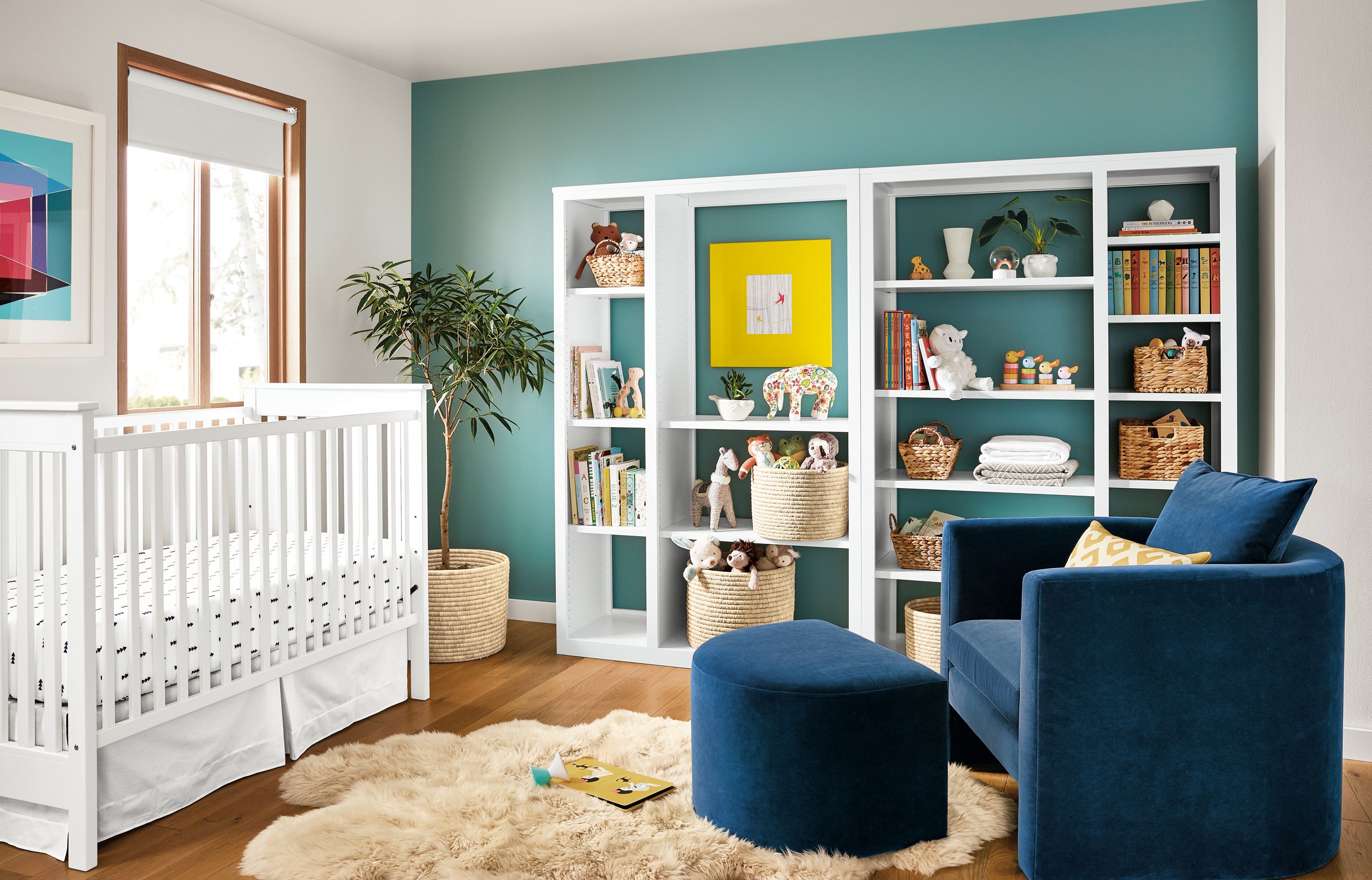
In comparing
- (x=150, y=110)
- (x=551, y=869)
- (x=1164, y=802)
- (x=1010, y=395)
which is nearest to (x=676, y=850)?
(x=551, y=869)

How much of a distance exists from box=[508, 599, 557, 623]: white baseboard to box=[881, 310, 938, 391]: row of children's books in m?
1.79

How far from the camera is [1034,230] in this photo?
3396 mm

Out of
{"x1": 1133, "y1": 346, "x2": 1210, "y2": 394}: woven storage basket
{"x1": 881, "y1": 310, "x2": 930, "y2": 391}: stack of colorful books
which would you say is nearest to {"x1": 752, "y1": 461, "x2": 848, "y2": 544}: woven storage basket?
{"x1": 881, "y1": 310, "x2": 930, "y2": 391}: stack of colorful books

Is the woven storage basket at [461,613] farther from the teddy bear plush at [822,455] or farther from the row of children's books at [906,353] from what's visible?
the row of children's books at [906,353]

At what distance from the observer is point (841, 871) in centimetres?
205

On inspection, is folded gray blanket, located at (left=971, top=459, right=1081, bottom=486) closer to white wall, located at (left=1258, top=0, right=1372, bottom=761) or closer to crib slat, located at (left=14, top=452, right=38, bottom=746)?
white wall, located at (left=1258, top=0, right=1372, bottom=761)

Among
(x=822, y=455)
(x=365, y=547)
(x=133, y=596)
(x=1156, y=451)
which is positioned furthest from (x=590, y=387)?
(x=1156, y=451)

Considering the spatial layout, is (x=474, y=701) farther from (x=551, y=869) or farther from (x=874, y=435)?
(x=874, y=435)

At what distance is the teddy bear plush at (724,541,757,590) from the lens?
354 centimetres

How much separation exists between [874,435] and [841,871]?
170 cm

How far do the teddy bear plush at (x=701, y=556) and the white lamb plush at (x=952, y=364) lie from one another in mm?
976

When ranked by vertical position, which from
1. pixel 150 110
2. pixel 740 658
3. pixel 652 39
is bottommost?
pixel 740 658

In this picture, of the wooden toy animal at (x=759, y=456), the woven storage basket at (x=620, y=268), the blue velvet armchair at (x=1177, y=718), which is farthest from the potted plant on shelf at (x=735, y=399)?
the blue velvet armchair at (x=1177, y=718)

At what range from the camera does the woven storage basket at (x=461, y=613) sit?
373cm
